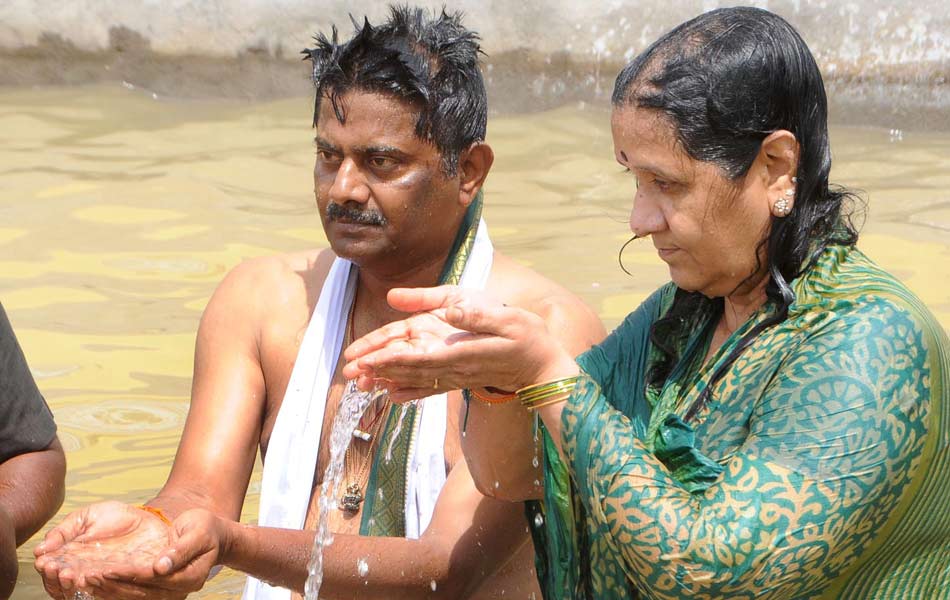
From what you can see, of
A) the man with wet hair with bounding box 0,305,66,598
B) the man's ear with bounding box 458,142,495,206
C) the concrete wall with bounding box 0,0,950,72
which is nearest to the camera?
the man with wet hair with bounding box 0,305,66,598

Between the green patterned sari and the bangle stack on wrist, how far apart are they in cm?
5

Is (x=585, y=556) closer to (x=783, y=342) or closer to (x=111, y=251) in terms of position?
(x=783, y=342)

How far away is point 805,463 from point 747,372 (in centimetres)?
32

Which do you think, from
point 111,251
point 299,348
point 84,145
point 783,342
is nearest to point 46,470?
point 299,348

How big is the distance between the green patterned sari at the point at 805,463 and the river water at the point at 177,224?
2.49 m

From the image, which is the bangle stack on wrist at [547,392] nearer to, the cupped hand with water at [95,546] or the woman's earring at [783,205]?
the woman's earring at [783,205]

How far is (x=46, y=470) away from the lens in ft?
14.1

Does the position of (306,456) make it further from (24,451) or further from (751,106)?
(751,106)

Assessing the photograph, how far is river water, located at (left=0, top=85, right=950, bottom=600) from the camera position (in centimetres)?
623

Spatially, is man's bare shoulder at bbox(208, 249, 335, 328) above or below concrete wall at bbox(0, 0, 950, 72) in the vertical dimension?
above

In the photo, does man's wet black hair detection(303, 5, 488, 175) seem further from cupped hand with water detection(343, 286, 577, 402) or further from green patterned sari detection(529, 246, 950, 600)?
green patterned sari detection(529, 246, 950, 600)

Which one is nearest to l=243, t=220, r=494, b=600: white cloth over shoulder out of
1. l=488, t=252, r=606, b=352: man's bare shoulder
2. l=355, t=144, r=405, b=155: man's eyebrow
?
l=488, t=252, r=606, b=352: man's bare shoulder

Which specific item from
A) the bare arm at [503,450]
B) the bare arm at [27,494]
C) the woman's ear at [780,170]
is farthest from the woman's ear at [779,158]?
the bare arm at [27,494]

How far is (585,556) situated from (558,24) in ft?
26.6
